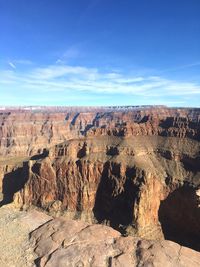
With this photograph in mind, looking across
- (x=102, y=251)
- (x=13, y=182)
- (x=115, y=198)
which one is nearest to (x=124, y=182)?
(x=115, y=198)

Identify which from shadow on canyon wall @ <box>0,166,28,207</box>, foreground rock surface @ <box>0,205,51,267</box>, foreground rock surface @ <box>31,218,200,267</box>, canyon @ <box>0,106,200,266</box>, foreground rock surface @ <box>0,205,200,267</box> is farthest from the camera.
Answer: shadow on canyon wall @ <box>0,166,28,207</box>

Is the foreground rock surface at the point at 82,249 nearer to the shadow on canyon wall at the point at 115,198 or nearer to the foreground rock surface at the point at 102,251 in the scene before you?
the foreground rock surface at the point at 102,251

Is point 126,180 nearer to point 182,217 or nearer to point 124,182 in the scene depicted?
point 124,182

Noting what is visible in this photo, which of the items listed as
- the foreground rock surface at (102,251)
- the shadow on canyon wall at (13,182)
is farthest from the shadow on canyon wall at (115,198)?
the foreground rock surface at (102,251)

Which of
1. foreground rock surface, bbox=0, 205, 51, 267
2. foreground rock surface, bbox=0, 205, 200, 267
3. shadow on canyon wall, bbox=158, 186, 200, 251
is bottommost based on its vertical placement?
shadow on canyon wall, bbox=158, 186, 200, 251

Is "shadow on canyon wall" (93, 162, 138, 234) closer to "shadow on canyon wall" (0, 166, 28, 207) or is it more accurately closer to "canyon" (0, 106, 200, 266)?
"canyon" (0, 106, 200, 266)

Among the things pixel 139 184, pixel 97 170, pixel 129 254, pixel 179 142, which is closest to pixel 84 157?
pixel 97 170

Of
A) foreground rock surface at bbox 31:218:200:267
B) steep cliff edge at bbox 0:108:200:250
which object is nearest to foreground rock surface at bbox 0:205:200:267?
foreground rock surface at bbox 31:218:200:267
